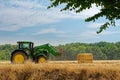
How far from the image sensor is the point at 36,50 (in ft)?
105

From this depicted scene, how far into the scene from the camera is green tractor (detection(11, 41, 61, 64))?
96.9 feet

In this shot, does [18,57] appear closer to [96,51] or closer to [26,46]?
[26,46]

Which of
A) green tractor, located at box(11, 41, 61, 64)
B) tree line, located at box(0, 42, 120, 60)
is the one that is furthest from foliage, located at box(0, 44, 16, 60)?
green tractor, located at box(11, 41, 61, 64)

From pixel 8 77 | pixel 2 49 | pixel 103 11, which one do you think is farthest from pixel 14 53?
pixel 2 49

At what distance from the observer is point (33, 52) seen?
31625mm

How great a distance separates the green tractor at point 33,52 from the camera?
2954 cm

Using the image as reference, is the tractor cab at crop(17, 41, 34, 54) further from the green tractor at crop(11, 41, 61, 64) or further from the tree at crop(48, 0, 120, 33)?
the tree at crop(48, 0, 120, 33)

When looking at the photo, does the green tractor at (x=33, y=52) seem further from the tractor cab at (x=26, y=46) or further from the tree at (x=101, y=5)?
the tree at (x=101, y=5)

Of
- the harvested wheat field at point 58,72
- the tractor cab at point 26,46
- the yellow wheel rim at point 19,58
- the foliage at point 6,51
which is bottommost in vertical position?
the harvested wheat field at point 58,72

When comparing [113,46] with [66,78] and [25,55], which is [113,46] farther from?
Result: [66,78]

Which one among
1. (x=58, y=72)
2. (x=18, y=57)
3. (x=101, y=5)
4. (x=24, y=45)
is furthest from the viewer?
(x=24, y=45)

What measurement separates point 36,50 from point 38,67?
49.1 ft

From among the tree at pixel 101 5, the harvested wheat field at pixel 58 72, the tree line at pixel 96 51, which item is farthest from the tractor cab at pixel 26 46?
the tree line at pixel 96 51

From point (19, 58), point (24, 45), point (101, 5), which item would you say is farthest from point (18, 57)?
point (101, 5)
